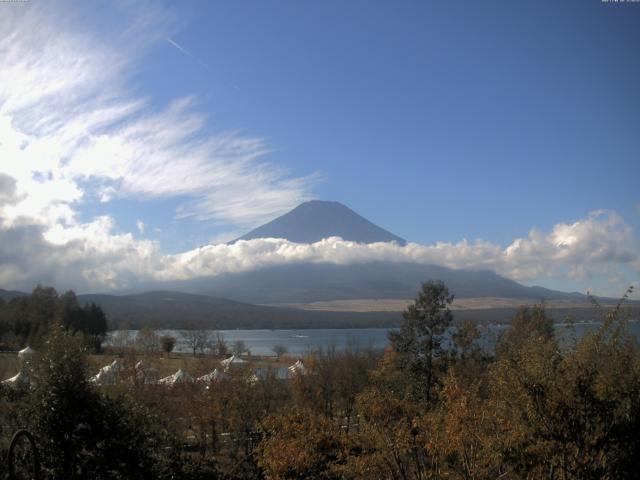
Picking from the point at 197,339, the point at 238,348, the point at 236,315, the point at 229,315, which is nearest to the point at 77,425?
the point at 238,348

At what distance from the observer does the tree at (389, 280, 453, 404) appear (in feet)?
97.2

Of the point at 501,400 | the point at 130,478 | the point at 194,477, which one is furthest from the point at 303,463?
the point at 501,400

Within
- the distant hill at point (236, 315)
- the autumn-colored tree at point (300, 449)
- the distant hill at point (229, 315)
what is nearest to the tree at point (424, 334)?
the autumn-colored tree at point (300, 449)

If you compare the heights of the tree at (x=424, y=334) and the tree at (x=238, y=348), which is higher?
the tree at (x=424, y=334)

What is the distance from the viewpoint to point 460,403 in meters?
11.1

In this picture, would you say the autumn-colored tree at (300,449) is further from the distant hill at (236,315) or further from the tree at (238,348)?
the distant hill at (236,315)

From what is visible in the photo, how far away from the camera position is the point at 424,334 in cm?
3044

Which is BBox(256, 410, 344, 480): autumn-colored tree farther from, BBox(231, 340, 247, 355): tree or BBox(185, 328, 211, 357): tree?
BBox(185, 328, 211, 357): tree

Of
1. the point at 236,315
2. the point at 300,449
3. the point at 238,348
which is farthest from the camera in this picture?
the point at 236,315

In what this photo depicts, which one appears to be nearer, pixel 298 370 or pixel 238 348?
pixel 298 370

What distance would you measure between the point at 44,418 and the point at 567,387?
958cm

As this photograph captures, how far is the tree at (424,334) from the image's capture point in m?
29.6

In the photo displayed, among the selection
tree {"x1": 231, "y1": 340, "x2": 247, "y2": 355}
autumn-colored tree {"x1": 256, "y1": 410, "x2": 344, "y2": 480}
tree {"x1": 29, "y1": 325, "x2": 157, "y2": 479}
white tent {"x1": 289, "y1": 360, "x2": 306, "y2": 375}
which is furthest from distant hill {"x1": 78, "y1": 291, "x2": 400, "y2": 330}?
tree {"x1": 29, "y1": 325, "x2": 157, "y2": 479}

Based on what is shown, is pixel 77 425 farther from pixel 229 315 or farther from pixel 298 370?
pixel 229 315
